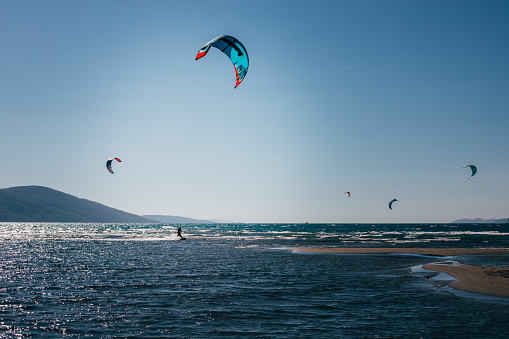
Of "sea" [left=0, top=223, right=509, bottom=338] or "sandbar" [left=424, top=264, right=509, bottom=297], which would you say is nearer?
"sea" [left=0, top=223, right=509, bottom=338]

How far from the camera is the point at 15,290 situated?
56.3 feet

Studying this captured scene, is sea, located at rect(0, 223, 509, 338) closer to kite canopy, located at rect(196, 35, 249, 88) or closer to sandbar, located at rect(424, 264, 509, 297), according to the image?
sandbar, located at rect(424, 264, 509, 297)

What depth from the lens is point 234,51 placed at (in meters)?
22.3

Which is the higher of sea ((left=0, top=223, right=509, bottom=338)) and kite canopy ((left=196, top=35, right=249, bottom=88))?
kite canopy ((left=196, top=35, right=249, bottom=88))

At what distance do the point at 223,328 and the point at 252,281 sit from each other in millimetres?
A: 8828

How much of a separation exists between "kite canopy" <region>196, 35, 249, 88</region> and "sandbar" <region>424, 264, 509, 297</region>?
51.9 ft

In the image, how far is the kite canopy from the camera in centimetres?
2112

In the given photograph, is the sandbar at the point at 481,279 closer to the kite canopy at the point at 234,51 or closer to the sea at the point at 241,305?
the sea at the point at 241,305

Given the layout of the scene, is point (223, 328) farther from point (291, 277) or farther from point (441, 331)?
point (291, 277)

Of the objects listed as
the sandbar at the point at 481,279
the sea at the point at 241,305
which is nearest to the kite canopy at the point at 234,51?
the sea at the point at 241,305

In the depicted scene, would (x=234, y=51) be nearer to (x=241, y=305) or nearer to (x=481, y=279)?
(x=241, y=305)

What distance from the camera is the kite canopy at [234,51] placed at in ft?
69.3

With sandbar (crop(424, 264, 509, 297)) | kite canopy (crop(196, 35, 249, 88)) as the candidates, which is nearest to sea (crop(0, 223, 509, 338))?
sandbar (crop(424, 264, 509, 297))

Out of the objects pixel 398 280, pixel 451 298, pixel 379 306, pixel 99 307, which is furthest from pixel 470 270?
pixel 99 307
